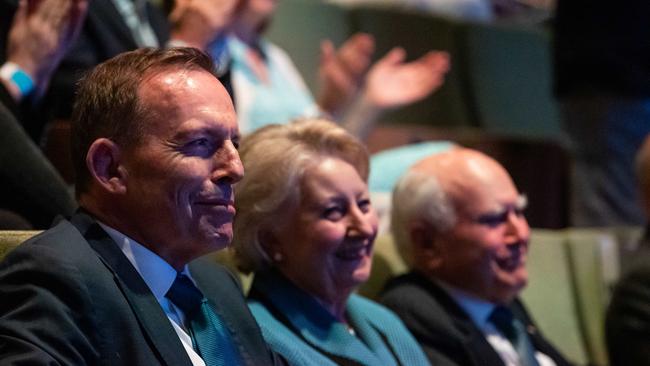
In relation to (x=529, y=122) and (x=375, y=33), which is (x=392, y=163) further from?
(x=529, y=122)

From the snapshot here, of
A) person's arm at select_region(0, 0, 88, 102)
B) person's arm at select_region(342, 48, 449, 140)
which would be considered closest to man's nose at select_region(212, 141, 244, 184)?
person's arm at select_region(0, 0, 88, 102)

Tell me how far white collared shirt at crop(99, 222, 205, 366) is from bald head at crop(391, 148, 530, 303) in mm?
1111

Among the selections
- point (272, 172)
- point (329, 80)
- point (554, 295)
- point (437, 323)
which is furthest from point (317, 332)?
point (329, 80)

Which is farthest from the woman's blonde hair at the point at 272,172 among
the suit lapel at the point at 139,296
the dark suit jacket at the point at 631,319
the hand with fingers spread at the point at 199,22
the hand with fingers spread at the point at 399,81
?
the hand with fingers spread at the point at 399,81

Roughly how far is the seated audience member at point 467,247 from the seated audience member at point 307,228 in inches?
14.0

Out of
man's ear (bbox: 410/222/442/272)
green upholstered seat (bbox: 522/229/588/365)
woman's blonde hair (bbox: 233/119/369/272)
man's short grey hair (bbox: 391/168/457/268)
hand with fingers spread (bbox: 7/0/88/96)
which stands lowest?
green upholstered seat (bbox: 522/229/588/365)

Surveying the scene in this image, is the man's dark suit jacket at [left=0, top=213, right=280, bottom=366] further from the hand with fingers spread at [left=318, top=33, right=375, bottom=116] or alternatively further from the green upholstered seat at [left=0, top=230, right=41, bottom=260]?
the hand with fingers spread at [left=318, top=33, right=375, bottom=116]

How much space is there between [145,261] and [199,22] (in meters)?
1.27

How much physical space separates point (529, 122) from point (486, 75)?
35 cm

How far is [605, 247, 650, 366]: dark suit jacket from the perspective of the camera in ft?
9.26

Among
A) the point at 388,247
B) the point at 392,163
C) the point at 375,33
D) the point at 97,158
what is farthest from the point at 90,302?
the point at 375,33

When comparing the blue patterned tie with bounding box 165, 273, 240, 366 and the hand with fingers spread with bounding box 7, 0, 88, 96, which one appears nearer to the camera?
the blue patterned tie with bounding box 165, 273, 240, 366

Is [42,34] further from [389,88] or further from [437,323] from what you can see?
[389,88]

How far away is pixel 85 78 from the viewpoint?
1613 mm
